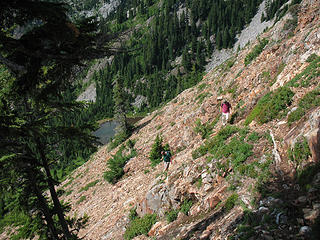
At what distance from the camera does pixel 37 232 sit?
28.3 ft

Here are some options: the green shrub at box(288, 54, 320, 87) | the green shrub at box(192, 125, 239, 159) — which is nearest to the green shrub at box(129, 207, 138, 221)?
the green shrub at box(192, 125, 239, 159)

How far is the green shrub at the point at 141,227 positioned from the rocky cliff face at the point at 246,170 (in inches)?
16.6

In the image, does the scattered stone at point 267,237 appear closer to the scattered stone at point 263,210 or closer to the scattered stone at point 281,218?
the scattered stone at point 281,218

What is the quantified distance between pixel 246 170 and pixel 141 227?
6696 mm

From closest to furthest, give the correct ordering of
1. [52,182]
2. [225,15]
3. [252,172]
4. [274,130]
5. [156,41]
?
[52,182]
[252,172]
[274,130]
[225,15]
[156,41]

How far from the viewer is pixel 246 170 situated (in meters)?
9.30

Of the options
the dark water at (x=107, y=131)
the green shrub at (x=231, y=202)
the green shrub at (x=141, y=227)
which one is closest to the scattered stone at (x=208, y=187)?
the green shrub at (x=231, y=202)

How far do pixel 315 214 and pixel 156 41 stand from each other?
149m

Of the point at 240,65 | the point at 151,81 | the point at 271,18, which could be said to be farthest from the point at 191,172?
the point at 151,81

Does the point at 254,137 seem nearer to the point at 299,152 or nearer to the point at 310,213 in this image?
the point at 299,152

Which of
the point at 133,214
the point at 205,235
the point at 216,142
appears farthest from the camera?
the point at 133,214

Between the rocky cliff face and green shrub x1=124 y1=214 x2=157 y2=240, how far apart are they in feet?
1.38

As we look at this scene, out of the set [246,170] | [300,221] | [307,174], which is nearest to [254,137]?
[246,170]

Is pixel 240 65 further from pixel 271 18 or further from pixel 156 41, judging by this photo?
pixel 156 41
